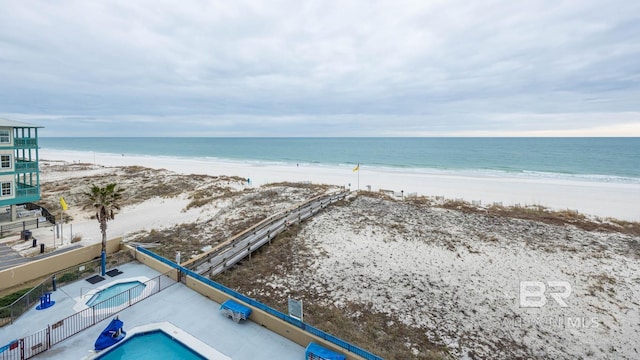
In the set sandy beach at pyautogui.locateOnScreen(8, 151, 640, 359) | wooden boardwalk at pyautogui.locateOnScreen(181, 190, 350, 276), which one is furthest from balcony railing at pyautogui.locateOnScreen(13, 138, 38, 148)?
wooden boardwalk at pyautogui.locateOnScreen(181, 190, 350, 276)

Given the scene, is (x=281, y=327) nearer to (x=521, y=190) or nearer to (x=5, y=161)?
(x=5, y=161)

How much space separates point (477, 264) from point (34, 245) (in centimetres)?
2637

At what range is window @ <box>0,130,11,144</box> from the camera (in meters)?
19.5

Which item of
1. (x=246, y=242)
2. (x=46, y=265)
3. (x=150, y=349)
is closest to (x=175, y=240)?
(x=246, y=242)

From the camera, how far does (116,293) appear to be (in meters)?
12.3

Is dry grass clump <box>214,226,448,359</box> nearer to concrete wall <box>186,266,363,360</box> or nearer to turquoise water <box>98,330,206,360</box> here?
concrete wall <box>186,266,363,360</box>

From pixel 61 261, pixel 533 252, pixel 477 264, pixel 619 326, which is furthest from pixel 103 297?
pixel 533 252

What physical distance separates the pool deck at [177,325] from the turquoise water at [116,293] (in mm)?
464

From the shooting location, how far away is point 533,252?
17.1 metres

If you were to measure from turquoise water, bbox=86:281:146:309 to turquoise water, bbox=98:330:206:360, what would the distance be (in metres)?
2.17

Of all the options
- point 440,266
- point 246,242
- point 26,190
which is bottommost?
point 440,266

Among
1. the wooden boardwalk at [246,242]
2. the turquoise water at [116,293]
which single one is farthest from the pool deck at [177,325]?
the wooden boardwalk at [246,242]

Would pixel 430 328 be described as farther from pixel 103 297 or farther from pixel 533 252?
pixel 103 297

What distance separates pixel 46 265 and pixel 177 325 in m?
9.09
